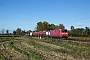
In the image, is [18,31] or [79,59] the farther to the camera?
[18,31]

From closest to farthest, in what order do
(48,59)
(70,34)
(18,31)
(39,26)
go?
1. (48,59)
2. (70,34)
3. (18,31)
4. (39,26)

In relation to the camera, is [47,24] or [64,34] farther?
[47,24]

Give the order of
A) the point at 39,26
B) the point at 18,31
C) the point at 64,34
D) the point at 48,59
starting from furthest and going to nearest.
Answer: the point at 39,26 → the point at 18,31 → the point at 64,34 → the point at 48,59

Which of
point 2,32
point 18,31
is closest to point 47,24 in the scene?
point 18,31

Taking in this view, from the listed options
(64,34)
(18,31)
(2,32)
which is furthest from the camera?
(2,32)

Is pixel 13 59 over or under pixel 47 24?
under

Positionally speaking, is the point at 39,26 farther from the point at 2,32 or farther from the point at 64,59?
the point at 64,59

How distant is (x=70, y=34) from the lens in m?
89.9

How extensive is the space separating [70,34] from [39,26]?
55.3 metres

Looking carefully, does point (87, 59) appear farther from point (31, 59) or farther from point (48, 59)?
point (31, 59)

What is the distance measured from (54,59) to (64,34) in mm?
37207

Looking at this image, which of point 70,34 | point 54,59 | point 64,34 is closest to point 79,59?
point 54,59

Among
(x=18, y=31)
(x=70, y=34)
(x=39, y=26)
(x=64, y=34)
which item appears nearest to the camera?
(x=64, y=34)

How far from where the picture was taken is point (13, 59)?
13.8 metres
